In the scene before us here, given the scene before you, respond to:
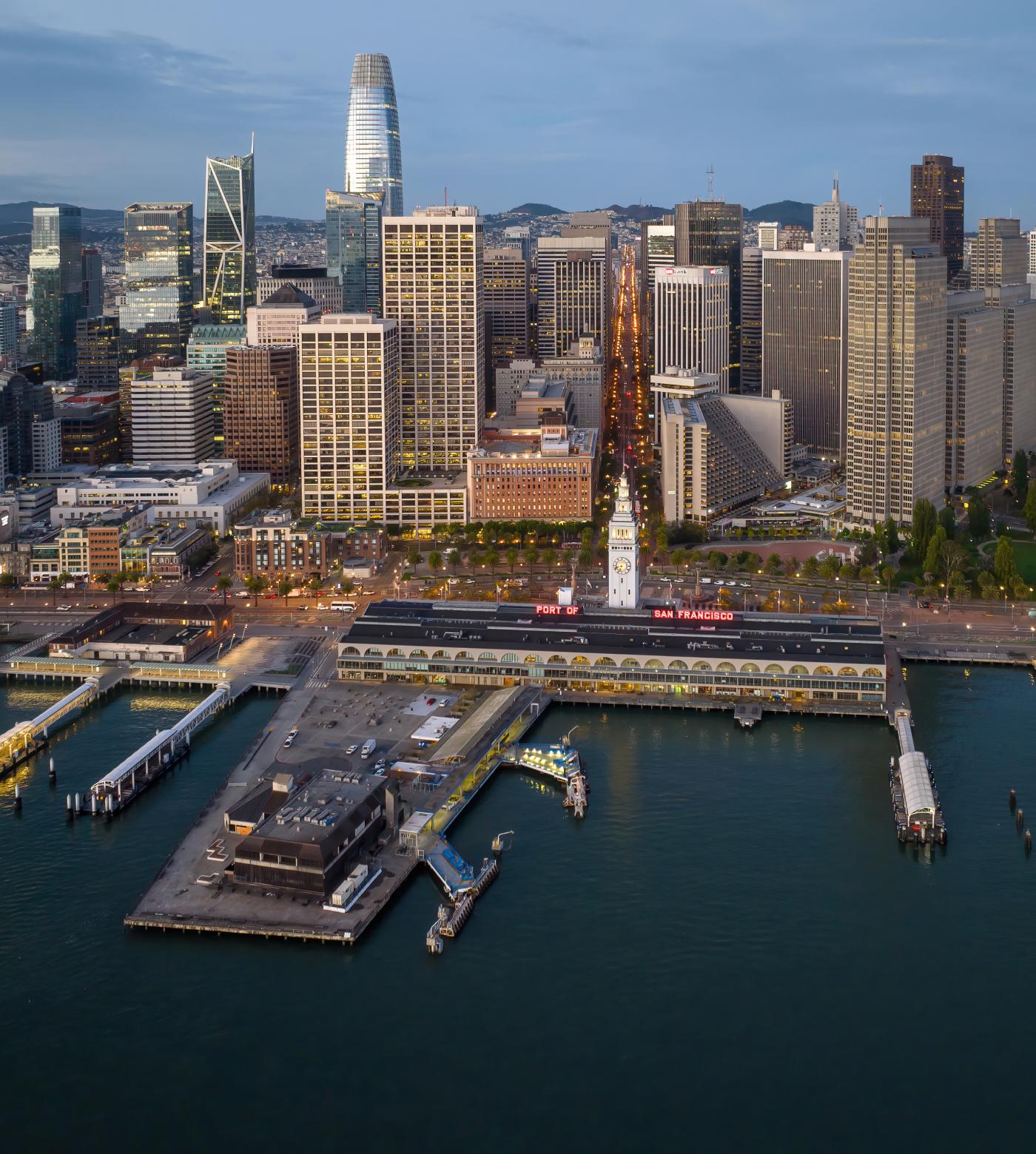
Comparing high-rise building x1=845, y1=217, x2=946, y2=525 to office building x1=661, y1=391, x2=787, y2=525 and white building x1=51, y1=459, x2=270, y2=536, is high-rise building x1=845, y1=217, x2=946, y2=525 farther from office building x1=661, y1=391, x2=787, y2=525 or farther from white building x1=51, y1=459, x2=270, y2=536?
white building x1=51, y1=459, x2=270, y2=536

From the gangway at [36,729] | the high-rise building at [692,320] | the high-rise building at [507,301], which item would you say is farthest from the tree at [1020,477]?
the gangway at [36,729]

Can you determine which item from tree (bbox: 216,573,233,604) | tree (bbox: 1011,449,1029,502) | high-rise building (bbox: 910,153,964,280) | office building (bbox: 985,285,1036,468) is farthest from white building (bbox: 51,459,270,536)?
high-rise building (bbox: 910,153,964,280)

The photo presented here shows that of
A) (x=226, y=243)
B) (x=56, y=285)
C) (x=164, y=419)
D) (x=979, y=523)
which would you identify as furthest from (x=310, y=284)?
(x=979, y=523)

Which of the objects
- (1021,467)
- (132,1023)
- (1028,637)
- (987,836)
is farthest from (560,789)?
(1021,467)

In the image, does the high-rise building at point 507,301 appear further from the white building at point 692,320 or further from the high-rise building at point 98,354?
the high-rise building at point 98,354

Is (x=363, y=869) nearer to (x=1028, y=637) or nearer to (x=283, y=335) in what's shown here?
(x=1028, y=637)

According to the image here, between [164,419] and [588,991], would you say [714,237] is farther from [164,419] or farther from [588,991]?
[588,991]

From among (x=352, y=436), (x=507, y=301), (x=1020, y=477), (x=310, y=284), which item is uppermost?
(x=310, y=284)
